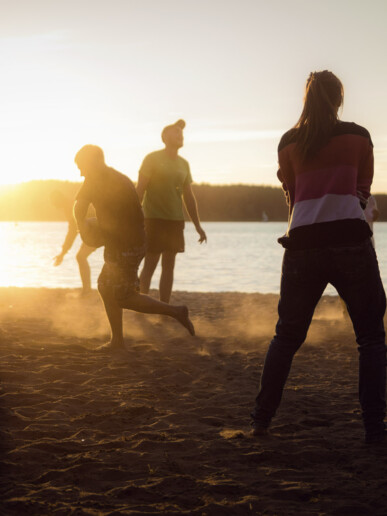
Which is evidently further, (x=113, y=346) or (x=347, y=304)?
(x=113, y=346)

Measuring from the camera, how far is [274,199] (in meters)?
90.8

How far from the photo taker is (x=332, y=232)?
3453 millimetres

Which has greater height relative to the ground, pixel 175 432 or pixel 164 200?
pixel 164 200

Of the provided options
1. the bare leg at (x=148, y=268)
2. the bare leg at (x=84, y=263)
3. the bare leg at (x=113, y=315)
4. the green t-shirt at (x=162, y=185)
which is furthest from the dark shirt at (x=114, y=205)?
the bare leg at (x=84, y=263)

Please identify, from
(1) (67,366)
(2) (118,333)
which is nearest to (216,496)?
(1) (67,366)

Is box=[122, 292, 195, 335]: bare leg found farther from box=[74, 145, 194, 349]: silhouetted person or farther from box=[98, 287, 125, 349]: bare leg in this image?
box=[98, 287, 125, 349]: bare leg

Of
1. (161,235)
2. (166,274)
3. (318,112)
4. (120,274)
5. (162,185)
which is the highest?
(318,112)

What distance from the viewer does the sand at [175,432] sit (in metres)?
2.92

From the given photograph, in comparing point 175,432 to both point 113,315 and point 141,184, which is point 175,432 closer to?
point 113,315

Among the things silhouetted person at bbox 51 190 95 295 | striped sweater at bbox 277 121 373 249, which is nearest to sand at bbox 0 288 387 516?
striped sweater at bbox 277 121 373 249

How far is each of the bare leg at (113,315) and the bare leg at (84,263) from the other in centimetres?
403

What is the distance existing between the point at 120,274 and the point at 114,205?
2.01 ft

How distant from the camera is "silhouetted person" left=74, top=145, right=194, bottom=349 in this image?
5.72 meters

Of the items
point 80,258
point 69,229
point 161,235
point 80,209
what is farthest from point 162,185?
point 80,258
